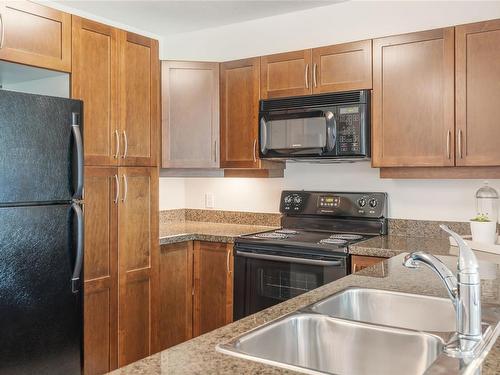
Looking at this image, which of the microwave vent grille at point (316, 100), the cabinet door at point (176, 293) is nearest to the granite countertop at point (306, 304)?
A: the microwave vent grille at point (316, 100)

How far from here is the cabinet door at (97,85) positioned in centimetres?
269

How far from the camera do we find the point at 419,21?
3.12m

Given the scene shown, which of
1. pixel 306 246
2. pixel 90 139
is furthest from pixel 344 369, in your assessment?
pixel 90 139

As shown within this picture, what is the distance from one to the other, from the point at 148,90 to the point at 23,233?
4.16 ft

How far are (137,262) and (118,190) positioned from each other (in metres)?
0.47

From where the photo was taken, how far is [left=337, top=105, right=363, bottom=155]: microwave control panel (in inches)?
117

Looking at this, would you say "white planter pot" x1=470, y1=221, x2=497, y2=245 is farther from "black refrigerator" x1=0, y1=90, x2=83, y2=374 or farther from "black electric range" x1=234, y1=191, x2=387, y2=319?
"black refrigerator" x1=0, y1=90, x2=83, y2=374

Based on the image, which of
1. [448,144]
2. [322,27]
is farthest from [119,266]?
[322,27]

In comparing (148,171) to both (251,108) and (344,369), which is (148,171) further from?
(344,369)

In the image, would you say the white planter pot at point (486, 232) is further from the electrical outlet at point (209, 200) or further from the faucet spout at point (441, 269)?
the electrical outlet at point (209, 200)

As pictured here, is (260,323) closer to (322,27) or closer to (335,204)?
(335,204)

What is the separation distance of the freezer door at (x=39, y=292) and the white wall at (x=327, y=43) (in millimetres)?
1703

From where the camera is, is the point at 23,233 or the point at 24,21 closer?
the point at 23,233

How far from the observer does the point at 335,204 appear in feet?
11.0
